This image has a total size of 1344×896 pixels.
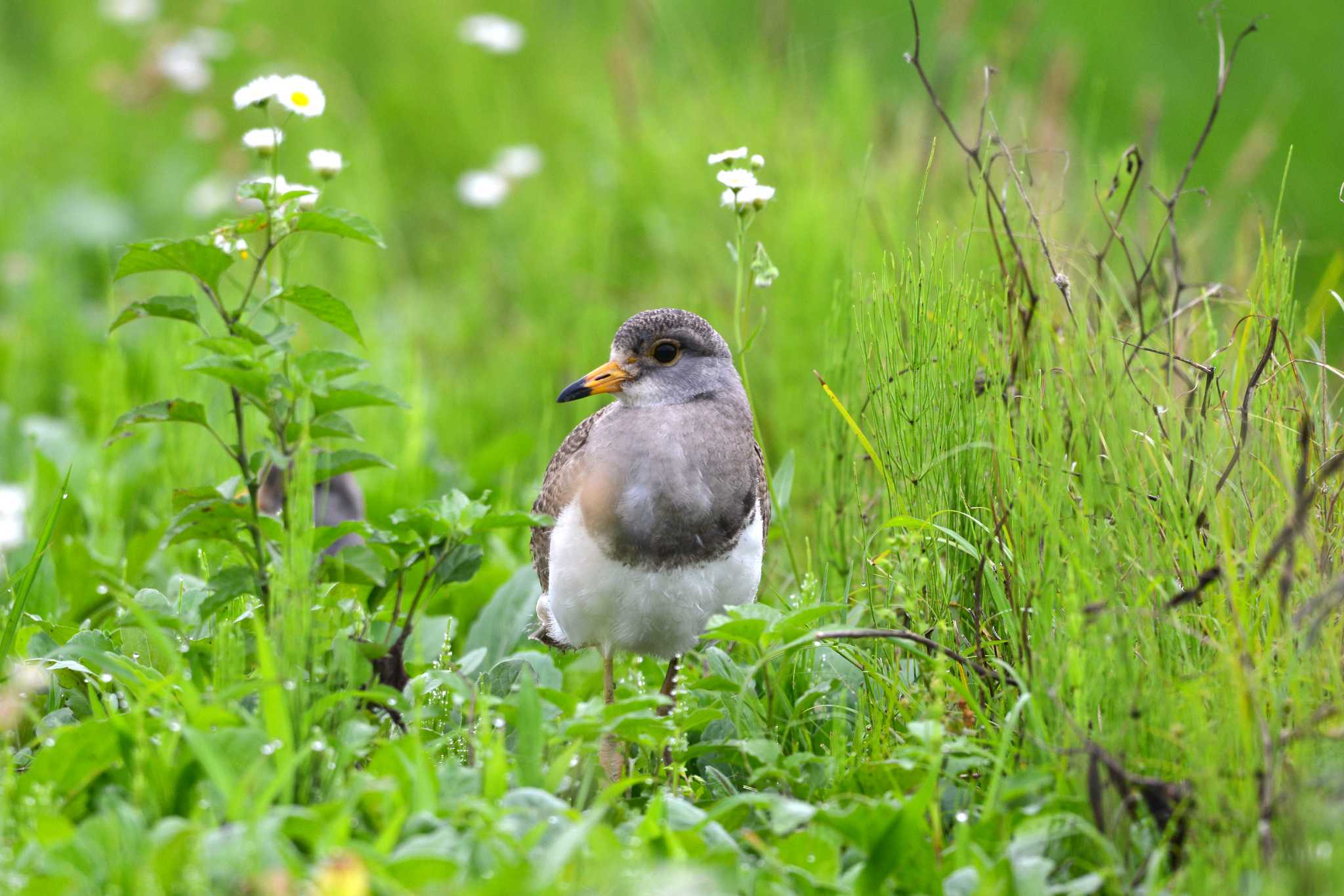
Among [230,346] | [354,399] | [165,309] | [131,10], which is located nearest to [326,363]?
[354,399]

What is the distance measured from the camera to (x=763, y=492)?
3.90 meters

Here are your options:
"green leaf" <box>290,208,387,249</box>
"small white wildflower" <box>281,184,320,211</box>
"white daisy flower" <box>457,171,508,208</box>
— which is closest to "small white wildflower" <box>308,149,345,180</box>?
"small white wildflower" <box>281,184,320,211</box>

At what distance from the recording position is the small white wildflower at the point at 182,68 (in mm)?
8070

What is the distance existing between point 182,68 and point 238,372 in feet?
19.0

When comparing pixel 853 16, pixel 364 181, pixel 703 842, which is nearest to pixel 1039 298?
pixel 703 842

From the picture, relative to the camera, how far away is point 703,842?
106 inches

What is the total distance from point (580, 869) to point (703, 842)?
305 mm

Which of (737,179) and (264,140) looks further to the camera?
(737,179)

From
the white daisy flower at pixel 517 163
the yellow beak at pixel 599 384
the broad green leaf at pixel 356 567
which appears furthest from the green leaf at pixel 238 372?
the white daisy flower at pixel 517 163

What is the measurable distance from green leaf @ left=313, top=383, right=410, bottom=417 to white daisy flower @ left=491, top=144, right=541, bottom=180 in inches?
184

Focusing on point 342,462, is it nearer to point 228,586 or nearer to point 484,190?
point 228,586

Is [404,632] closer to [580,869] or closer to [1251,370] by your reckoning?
[580,869]

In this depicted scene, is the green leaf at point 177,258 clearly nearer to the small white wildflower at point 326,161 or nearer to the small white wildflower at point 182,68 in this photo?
the small white wildflower at point 326,161

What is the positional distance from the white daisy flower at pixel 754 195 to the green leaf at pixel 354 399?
1.05 metres
